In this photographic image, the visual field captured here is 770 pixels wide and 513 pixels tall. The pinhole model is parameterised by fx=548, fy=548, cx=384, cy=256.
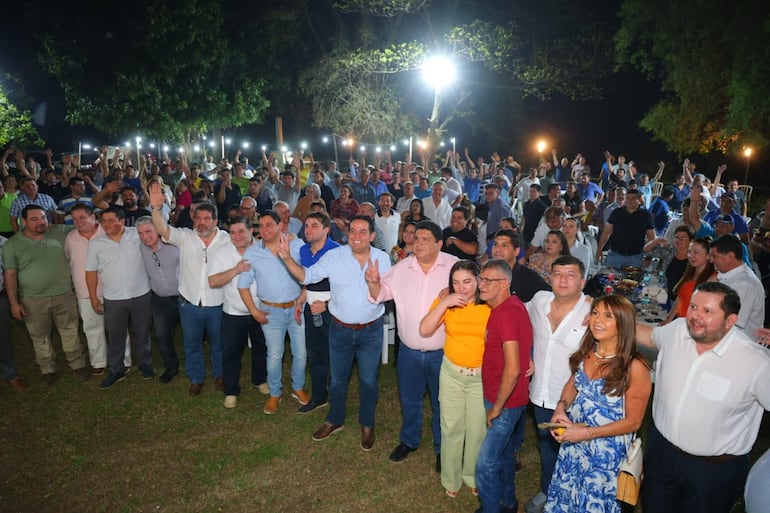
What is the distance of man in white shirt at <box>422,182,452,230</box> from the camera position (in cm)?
918

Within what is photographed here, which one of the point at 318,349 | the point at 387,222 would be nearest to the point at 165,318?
the point at 318,349

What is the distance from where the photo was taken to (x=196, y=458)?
4.63 metres

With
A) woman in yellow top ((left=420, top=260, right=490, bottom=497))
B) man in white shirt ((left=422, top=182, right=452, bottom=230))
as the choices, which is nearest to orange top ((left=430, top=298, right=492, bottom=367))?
woman in yellow top ((left=420, top=260, right=490, bottom=497))

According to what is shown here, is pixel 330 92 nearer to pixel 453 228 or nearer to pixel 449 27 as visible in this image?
pixel 449 27

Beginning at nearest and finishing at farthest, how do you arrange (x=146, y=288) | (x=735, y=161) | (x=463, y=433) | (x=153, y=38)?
(x=463, y=433) < (x=146, y=288) < (x=153, y=38) < (x=735, y=161)

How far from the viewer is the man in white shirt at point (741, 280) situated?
4074 mm

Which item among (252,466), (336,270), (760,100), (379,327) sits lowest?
(252,466)

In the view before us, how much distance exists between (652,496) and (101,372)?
5621mm

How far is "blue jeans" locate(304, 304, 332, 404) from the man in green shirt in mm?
2749

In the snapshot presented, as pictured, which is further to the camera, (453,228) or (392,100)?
(392,100)

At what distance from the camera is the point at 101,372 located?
616 cm

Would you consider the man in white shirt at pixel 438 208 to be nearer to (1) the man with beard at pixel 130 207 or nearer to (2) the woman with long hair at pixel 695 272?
(1) the man with beard at pixel 130 207

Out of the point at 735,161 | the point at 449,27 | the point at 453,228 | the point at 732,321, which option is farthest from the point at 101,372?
the point at 735,161

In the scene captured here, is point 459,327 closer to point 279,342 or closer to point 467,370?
point 467,370
